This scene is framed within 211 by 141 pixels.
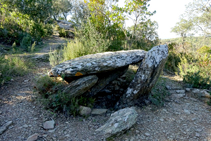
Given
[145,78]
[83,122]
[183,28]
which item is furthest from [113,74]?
[183,28]

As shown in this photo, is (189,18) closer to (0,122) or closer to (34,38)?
(34,38)

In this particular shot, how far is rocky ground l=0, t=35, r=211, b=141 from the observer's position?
2.48 metres

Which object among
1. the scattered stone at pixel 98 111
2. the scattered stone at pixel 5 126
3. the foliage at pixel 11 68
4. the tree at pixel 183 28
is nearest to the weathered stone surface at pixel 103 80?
the scattered stone at pixel 98 111

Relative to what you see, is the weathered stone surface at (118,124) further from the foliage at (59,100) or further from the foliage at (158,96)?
the foliage at (158,96)

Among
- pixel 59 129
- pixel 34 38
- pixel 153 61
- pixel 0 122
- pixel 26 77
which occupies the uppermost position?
pixel 34 38

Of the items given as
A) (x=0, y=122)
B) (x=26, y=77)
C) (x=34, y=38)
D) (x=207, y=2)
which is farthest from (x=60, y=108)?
(x=207, y=2)

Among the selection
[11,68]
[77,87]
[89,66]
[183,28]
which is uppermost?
[183,28]

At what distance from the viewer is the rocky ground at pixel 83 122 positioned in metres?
2.48

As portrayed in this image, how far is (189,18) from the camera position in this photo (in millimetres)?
17703

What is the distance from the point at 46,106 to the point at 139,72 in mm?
2405

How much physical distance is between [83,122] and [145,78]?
184cm

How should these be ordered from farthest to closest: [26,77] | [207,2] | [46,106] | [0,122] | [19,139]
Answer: [207,2], [26,77], [46,106], [0,122], [19,139]

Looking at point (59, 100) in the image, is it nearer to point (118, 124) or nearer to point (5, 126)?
point (5, 126)

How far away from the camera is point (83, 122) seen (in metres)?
2.94
